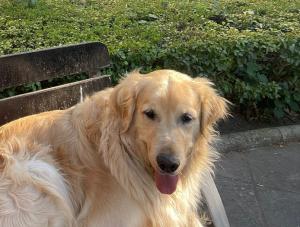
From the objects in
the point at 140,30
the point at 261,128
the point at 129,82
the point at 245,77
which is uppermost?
the point at 129,82

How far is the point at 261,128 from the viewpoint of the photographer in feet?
19.2

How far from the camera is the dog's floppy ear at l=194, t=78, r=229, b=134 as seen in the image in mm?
3387

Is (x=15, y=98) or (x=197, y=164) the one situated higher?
(x=15, y=98)

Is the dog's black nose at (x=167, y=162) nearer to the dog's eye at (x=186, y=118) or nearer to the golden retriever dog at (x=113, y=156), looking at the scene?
the golden retriever dog at (x=113, y=156)

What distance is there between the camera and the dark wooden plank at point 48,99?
12.1 ft

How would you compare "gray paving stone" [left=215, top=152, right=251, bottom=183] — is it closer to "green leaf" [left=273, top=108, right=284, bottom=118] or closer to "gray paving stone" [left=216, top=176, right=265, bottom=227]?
"gray paving stone" [left=216, top=176, right=265, bottom=227]

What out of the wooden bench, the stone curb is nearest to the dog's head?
the wooden bench

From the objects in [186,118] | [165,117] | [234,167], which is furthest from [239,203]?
[165,117]

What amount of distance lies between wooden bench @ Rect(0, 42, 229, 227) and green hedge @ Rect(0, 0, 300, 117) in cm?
86

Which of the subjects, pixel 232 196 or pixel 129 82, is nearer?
pixel 129 82

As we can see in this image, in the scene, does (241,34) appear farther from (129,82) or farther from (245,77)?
(129,82)

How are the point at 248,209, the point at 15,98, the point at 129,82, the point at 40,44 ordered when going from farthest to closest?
the point at 40,44 → the point at 248,209 → the point at 15,98 → the point at 129,82

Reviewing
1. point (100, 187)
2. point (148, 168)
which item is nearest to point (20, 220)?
point (100, 187)

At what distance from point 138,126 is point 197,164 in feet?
1.89
